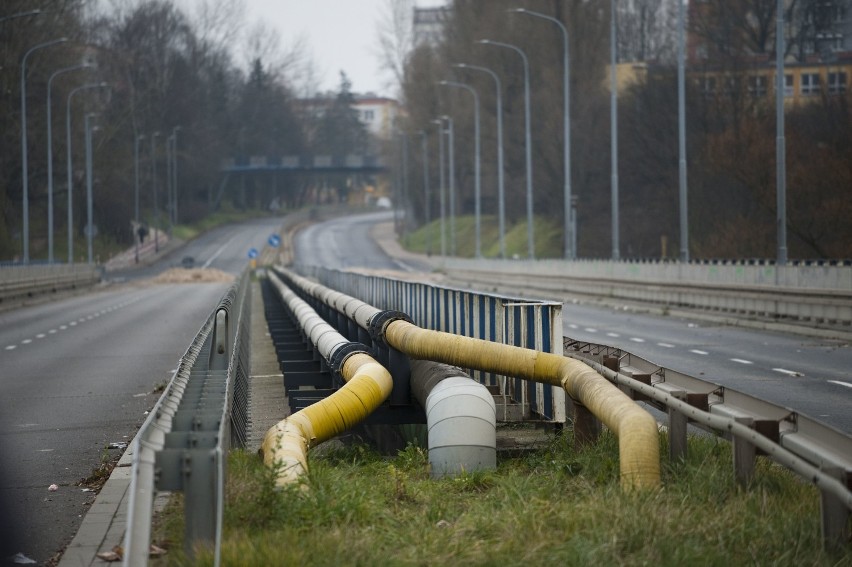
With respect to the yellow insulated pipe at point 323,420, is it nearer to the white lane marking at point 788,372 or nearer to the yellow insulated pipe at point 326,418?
the yellow insulated pipe at point 326,418

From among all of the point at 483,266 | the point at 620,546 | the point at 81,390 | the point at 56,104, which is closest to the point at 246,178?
the point at 56,104

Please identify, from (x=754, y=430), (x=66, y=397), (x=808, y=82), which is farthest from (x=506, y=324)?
(x=808, y=82)

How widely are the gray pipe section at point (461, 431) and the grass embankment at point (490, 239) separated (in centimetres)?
7970

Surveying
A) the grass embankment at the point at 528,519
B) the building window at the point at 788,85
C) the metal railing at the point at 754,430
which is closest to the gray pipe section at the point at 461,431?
the grass embankment at the point at 528,519

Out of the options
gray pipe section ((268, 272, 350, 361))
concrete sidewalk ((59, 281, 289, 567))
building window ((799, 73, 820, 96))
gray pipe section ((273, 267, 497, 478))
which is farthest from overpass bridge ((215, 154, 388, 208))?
gray pipe section ((273, 267, 497, 478))

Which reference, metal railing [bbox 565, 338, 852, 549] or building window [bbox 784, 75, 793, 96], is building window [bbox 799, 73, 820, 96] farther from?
metal railing [bbox 565, 338, 852, 549]

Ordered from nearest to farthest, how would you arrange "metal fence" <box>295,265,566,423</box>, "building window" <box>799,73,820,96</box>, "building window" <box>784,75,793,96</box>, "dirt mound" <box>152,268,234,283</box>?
"metal fence" <box>295,265,566,423</box>
"dirt mound" <box>152,268,234,283</box>
"building window" <box>799,73,820,96</box>
"building window" <box>784,75,793,96</box>

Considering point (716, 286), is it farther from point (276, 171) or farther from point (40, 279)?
point (276, 171)

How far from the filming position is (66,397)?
18578 millimetres

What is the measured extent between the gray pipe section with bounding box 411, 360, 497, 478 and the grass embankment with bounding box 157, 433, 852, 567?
0.26 m

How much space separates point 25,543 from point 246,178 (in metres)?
174

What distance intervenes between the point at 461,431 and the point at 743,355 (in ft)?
46.2

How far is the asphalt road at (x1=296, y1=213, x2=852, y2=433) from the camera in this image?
1630 centimetres

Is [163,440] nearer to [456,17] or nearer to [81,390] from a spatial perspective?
[81,390]
